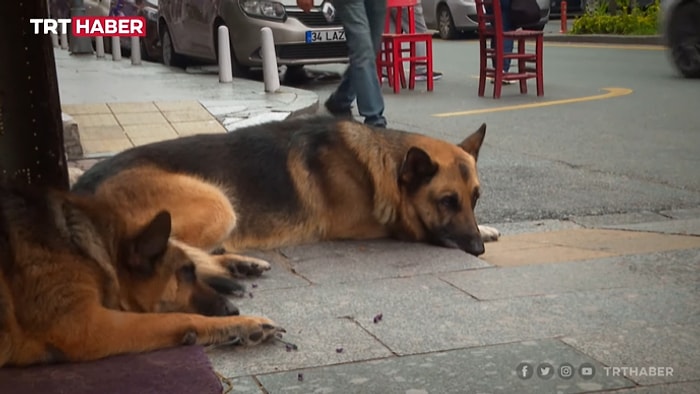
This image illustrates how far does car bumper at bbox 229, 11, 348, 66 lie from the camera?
13.3 m

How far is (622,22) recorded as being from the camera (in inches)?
849

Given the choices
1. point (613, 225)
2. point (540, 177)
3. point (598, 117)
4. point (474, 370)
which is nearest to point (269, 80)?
point (598, 117)

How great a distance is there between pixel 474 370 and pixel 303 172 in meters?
2.49

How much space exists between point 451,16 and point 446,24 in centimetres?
46

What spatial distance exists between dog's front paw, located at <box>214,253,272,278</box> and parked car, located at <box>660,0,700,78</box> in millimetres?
10527

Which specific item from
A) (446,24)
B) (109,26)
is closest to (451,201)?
(109,26)

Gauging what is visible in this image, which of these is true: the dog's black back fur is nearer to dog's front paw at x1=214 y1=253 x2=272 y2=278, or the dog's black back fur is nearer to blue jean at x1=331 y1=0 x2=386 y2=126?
dog's front paw at x1=214 y1=253 x2=272 y2=278

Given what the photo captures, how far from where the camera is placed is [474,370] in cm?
333

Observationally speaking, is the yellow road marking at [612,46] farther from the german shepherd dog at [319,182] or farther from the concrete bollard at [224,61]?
the german shepherd dog at [319,182]

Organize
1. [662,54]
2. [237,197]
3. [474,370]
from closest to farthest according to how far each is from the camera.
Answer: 1. [474,370]
2. [237,197]
3. [662,54]

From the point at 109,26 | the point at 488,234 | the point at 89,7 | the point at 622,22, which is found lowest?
the point at 488,234

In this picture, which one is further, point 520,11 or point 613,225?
point 520,11

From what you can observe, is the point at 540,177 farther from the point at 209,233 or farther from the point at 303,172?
the point at 209,233

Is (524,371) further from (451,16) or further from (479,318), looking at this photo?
(451,16)
